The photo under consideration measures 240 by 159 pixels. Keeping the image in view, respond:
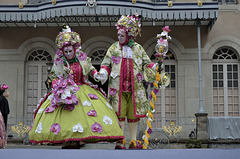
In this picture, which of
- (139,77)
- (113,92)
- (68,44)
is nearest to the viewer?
(68,44)

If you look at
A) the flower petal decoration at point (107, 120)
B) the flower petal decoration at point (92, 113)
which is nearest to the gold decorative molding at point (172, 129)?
the flower petal decoration at point (107, 120)

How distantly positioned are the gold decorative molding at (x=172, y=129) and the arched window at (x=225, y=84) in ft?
7.83

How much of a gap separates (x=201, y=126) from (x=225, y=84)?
295 cm

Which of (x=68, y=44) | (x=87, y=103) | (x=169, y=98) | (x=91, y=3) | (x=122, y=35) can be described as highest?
(x=91, y=3)

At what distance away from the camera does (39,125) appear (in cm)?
559

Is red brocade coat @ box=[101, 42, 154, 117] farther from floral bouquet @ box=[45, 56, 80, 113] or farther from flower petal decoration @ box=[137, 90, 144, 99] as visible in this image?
floral bouquet @ box=[45, 56, 80, 113]

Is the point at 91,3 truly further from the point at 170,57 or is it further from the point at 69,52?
the point at 69,52

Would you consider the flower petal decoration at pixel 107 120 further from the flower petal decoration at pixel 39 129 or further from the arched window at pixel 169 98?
the arched window at pixel 169 98

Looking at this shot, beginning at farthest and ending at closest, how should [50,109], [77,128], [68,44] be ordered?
1. [68,44]
2. [50,109]
3. [77,128]

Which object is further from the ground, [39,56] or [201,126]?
[39,56]

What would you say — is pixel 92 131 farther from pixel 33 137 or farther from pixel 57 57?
pixel 57 57

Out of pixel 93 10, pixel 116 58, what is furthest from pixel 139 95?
pixel 93 10

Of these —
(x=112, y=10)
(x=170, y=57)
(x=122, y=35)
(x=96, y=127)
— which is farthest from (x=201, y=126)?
(x=96, y=127)

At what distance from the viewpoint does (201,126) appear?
1284 centimetres
